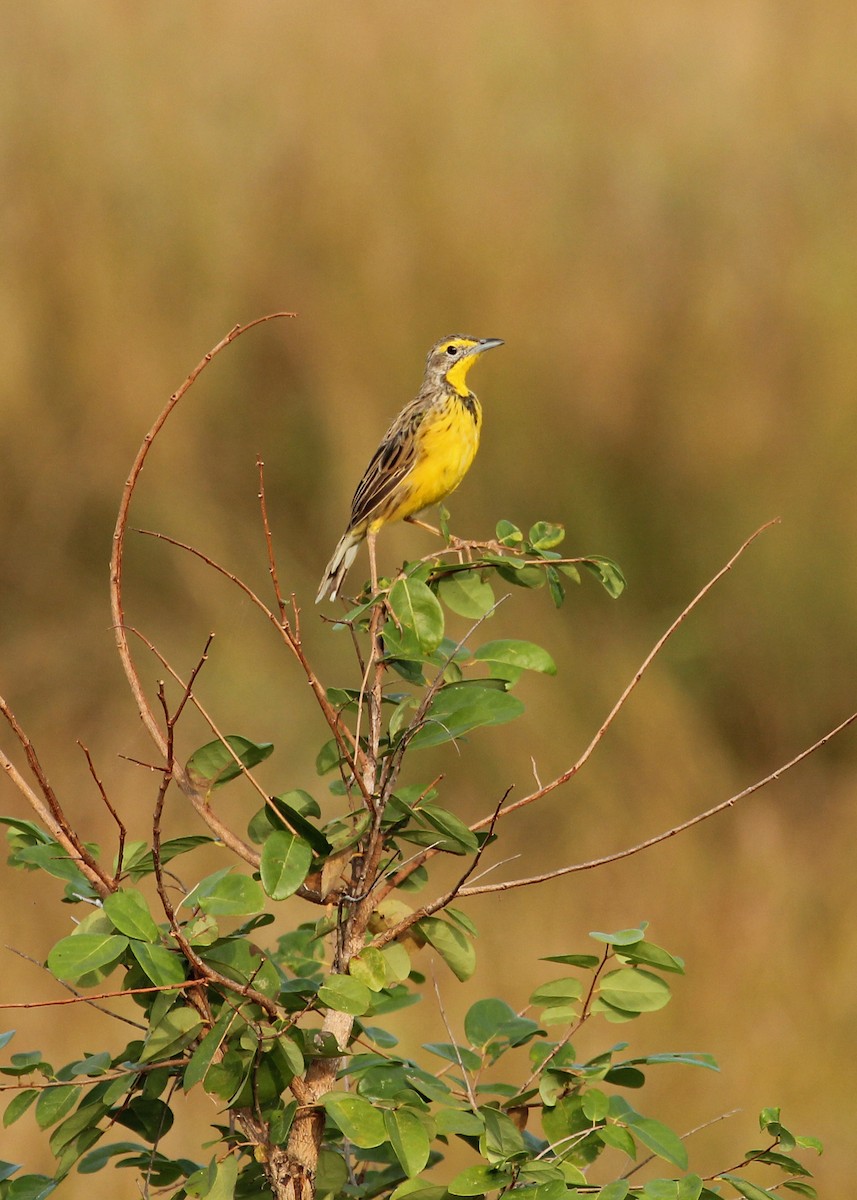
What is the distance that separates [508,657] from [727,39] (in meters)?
3.28

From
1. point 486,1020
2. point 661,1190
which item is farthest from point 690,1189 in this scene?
point 486,1020

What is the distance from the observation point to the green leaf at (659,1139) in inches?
34.7

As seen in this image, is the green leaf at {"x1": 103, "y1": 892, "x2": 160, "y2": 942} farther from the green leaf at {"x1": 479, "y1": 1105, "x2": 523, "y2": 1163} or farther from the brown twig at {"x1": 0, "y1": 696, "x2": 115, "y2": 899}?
the green leaf at {"x1": 479, "y1": 1105, "x2": 523, "y2": 1163}

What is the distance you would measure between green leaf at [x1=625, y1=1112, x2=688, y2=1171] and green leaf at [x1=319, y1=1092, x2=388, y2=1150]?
0.53ft

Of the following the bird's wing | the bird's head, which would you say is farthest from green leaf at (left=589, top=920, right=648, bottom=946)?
the bird's head

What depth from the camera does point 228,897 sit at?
2.84 feet

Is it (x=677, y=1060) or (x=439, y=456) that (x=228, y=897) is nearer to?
(x=677, y=1060)

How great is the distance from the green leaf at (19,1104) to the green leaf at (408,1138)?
0.24 meters

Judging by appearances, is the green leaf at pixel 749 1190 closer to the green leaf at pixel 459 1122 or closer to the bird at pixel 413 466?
the green leaf at pixel 459 1122

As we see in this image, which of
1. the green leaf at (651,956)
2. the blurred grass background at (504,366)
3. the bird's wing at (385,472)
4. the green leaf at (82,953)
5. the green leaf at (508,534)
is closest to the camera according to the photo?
the green leaf at (82,953)

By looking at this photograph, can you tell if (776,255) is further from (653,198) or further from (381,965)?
(381,965)

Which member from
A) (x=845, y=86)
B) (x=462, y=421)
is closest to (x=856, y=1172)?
(x=462, y=421)

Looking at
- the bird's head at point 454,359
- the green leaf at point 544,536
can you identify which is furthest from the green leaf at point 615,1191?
the bird's head at point 454,359

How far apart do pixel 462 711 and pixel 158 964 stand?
25 centimetres
